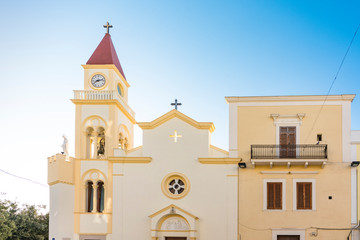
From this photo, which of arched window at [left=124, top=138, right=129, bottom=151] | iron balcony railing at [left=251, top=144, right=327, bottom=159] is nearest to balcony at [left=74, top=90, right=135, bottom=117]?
arched window at [left=124, top=138, right=129, bottom=151]

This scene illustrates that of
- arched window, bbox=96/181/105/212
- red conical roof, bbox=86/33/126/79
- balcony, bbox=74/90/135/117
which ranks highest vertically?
red conical roof, bbox=86/33/126/79

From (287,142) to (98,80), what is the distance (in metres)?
11.7

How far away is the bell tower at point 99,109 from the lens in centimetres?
2620

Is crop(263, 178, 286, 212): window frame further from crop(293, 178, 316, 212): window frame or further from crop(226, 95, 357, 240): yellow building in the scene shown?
crop(293, 178, 316, 212): window frame

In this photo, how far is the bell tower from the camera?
26.2 metres

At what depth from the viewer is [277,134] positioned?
2511cm

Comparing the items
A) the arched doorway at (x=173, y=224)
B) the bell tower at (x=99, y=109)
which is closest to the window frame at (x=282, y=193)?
the arched doorway at (x=173, y=224)

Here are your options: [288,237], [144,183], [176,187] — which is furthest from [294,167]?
[144,183]

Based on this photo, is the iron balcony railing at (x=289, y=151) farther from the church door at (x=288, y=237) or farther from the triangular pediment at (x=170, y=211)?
the triangular pediment at (x=170, y=211)

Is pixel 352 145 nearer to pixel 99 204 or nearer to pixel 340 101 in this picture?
pixel 340 101

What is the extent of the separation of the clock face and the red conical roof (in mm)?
915

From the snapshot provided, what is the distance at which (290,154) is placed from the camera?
24.8 meters

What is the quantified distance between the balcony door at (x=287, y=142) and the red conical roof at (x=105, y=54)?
11068 mm

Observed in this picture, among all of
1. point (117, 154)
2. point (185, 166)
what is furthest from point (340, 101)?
point (117, 154)
